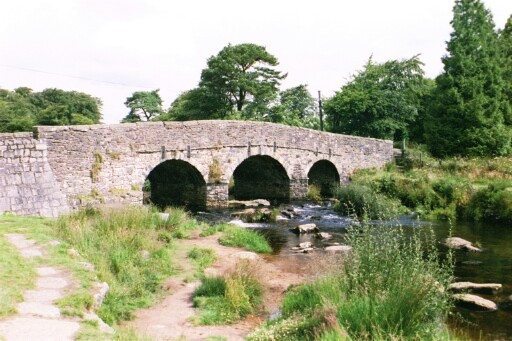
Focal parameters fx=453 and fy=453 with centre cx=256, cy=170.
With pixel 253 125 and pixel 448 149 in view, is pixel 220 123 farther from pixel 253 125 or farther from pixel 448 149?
pixel 448 149

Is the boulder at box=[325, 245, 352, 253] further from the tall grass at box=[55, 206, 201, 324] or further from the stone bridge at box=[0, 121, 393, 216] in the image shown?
the stone bridge at box=[0, 121, 393, 216]

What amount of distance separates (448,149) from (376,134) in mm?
5291

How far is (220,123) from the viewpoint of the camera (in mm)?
17406

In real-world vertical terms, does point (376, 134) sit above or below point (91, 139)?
above

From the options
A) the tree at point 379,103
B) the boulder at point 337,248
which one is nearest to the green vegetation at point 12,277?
the boulder at point 337,248

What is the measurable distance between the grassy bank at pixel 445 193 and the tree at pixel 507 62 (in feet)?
21.0

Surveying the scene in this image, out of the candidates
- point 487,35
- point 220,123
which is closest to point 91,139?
point 220,123

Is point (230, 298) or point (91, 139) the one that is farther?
point (91, 139)

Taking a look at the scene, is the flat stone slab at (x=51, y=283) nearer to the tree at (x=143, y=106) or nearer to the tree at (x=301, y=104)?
the tree at (x=301, y=104)

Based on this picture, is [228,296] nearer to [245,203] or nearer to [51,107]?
[245,203]

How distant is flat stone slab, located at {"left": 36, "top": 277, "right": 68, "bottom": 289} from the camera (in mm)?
5262

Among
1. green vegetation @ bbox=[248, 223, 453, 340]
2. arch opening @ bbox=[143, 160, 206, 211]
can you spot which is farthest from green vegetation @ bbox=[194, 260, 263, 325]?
arch opening @ bbox=[143, 160, 206, 211]

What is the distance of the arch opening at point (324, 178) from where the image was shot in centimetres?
2303

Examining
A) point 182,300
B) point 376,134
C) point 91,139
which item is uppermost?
point 376,134
